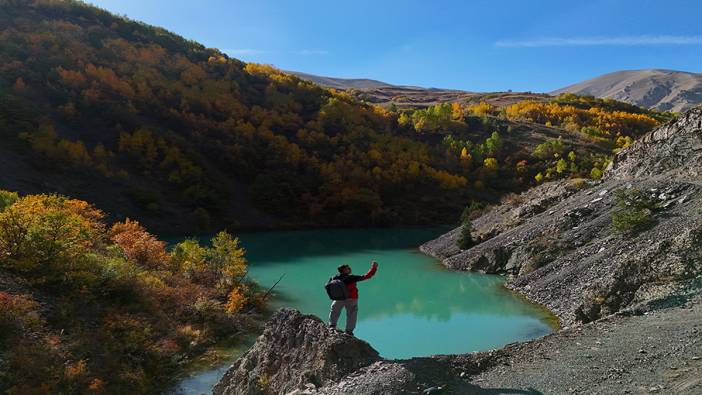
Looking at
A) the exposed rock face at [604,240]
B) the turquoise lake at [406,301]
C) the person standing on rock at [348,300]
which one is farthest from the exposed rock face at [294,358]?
the exposed rock face at [604,240]

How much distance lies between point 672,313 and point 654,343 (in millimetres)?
2846

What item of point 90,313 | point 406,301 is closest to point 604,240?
point 406,301

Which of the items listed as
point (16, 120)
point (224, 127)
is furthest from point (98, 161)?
point (224, 127)

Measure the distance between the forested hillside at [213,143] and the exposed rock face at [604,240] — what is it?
39240 mm

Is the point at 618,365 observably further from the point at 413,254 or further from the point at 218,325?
the point at 413,254

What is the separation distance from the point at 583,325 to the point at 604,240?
15335 mm

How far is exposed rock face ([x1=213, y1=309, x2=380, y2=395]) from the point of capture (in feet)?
35.5

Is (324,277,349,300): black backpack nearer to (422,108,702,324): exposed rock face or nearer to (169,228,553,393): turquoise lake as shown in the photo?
(169,228,553,393): turquoise lake

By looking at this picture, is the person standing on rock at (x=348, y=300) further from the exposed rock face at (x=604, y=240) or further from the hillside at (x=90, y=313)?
the exposed rock face at (x=604, y=240)

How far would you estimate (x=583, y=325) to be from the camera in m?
13.1

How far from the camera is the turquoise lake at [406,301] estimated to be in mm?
20141

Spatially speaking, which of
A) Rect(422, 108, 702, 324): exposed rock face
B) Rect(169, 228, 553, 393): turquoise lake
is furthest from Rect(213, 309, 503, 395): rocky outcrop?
Rect(422, 108, 702, 324): exposed rock face

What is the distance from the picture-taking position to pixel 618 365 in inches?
390

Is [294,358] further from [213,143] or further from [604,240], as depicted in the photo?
[213,143]
